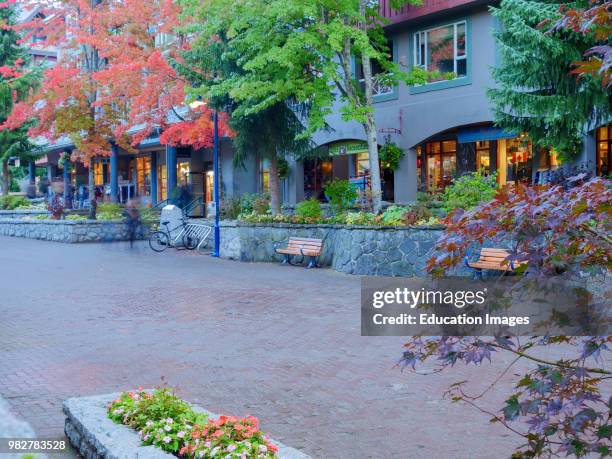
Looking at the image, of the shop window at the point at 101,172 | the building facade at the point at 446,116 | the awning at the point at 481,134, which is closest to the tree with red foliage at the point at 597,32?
the building facade at the point at 446,116

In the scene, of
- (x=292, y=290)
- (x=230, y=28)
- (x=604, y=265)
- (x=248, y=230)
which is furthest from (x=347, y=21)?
(x=604, y=265)

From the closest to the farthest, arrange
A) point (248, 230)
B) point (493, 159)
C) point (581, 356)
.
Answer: point (581, 356)
point (248, 230)
point (493, 159)

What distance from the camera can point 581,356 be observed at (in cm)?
301

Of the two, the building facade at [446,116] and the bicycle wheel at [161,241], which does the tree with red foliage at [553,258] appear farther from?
the bicycle wheel at [161,241]

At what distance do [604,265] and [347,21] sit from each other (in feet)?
57.7

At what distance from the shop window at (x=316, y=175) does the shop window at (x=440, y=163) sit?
560 centimetres

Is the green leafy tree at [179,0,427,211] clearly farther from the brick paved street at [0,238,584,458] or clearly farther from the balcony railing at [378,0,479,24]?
the brick paved street at [0,238,584,458]

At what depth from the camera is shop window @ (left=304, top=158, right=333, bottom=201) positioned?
97.0 ft

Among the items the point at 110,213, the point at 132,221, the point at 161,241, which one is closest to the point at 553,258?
the point at 161,241

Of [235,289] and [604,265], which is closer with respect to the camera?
[604,265]

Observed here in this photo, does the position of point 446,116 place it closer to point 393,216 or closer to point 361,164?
point 361,164

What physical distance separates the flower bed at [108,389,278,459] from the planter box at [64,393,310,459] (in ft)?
0.24

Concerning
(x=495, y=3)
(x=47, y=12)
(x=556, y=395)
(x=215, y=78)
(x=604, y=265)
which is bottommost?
(x=556, y=395)

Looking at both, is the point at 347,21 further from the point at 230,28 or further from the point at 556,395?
the point at 556,395
